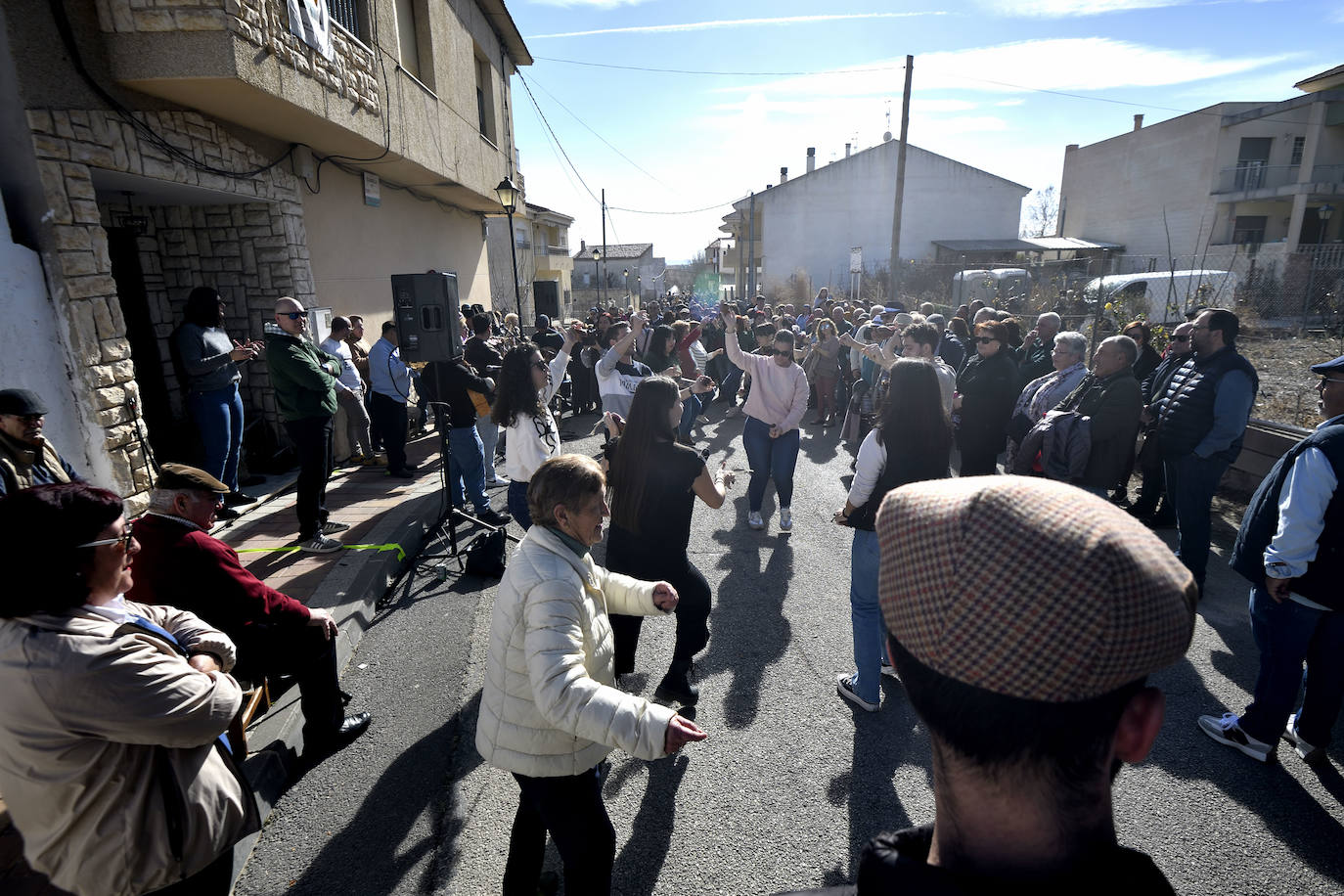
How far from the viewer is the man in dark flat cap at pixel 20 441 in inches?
126

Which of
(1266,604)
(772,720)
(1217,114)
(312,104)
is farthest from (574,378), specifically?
(1217,114)

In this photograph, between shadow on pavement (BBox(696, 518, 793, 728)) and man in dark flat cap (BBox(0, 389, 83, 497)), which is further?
shadow on pavement (BBox(696, 518, 793, 728))

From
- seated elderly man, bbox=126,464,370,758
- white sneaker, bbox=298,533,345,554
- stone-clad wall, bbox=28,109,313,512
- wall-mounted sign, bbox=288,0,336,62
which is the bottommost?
white sneaker, bbox=298,533,345,554

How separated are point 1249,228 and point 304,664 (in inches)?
1448

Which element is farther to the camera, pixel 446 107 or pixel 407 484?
pixel 446 107

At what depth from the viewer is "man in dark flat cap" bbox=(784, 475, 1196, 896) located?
74 cm

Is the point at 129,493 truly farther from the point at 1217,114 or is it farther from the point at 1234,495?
the point at 1217,114

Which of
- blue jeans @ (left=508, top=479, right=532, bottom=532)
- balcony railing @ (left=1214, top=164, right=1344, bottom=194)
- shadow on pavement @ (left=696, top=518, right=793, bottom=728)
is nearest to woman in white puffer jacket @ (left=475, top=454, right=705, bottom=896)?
shadow on pavement @ (left=696, top=518, right=793, bottom=728)

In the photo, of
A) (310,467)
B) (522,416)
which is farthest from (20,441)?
(522,416)

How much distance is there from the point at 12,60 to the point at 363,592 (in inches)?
169

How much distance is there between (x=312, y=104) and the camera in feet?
20.5

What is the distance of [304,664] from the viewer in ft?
10.0

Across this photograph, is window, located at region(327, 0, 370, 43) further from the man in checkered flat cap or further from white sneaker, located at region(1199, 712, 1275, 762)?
white sneaker, located at region(1199, 712, 1275, 762)

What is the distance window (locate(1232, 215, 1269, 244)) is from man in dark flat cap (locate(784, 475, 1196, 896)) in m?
35.5
